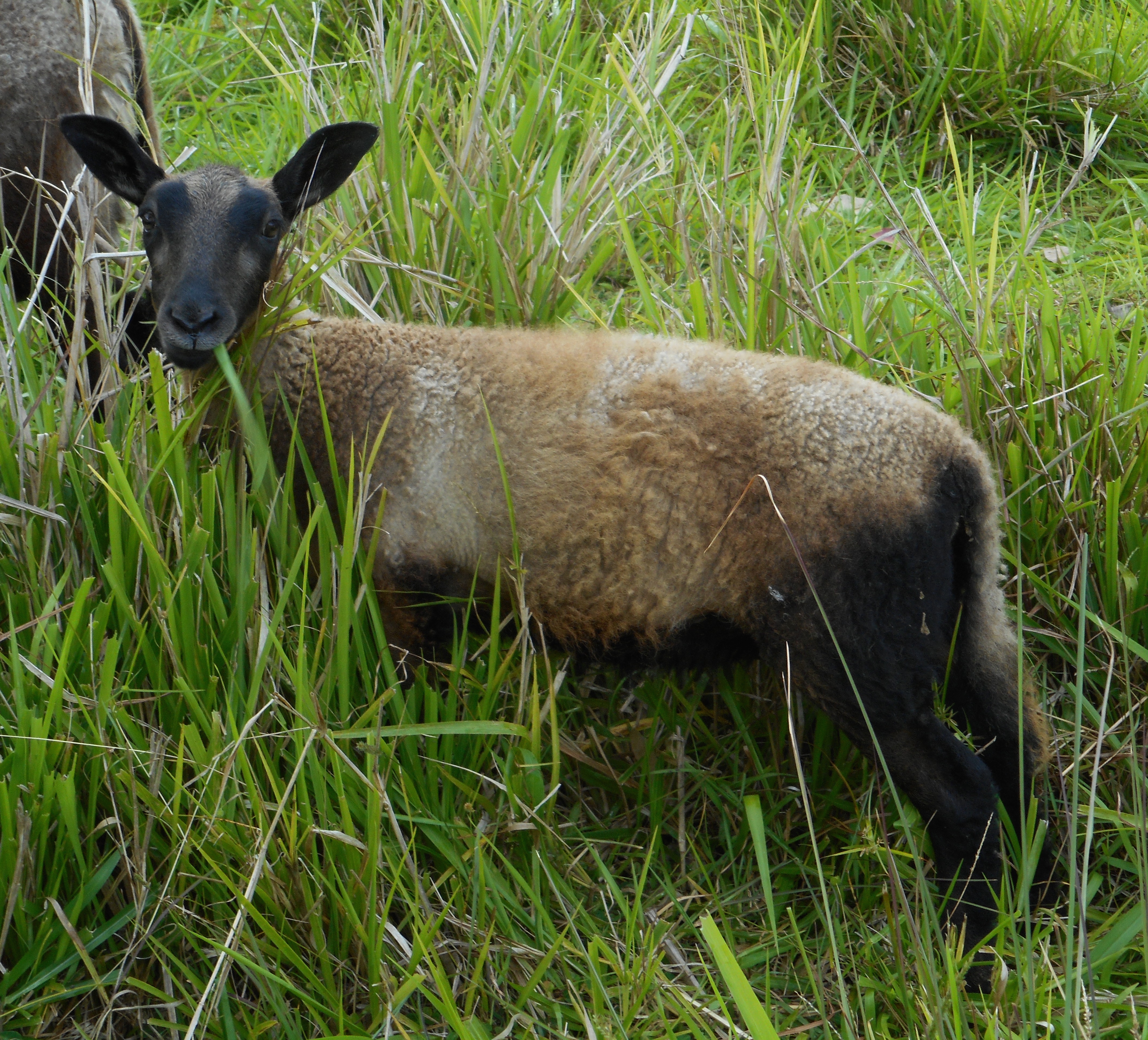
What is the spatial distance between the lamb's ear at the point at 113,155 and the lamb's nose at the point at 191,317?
59 centimetres

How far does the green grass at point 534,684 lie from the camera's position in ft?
6.72

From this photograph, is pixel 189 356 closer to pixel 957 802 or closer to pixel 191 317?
pixel 191 317

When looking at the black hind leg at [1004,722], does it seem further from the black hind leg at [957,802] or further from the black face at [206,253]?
the black face at [206,253]

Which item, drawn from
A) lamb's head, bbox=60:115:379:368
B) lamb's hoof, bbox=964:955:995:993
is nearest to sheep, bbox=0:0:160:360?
lamb's head, bbox=60:115:379:368

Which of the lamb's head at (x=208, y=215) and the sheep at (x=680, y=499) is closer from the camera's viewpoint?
the sheep at (x=680, y=499)

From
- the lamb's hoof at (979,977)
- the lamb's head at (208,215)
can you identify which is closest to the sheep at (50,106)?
the lamb's head at (208,215)

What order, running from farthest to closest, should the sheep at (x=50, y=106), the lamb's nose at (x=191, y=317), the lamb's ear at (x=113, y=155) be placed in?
1. the sheep at (x=50, y=106)
2. the lamb's ear at (x=113, y=155)
3. the lamb's nose at (x=191, y=317)

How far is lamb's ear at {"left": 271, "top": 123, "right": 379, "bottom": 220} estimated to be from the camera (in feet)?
9.47

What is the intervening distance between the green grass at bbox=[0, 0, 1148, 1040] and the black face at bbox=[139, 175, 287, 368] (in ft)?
0.38

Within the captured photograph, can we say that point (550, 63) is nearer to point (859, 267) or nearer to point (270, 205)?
point (859, 267)

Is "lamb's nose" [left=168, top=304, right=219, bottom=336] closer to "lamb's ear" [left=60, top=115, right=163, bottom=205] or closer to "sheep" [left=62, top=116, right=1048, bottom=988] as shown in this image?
"sheep" [left=62, top=116, right=1048, bottom=988]

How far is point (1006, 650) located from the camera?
2627 mm

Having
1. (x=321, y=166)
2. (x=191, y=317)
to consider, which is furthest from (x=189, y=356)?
(x=321, y=166)

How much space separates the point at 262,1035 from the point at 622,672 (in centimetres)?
119
